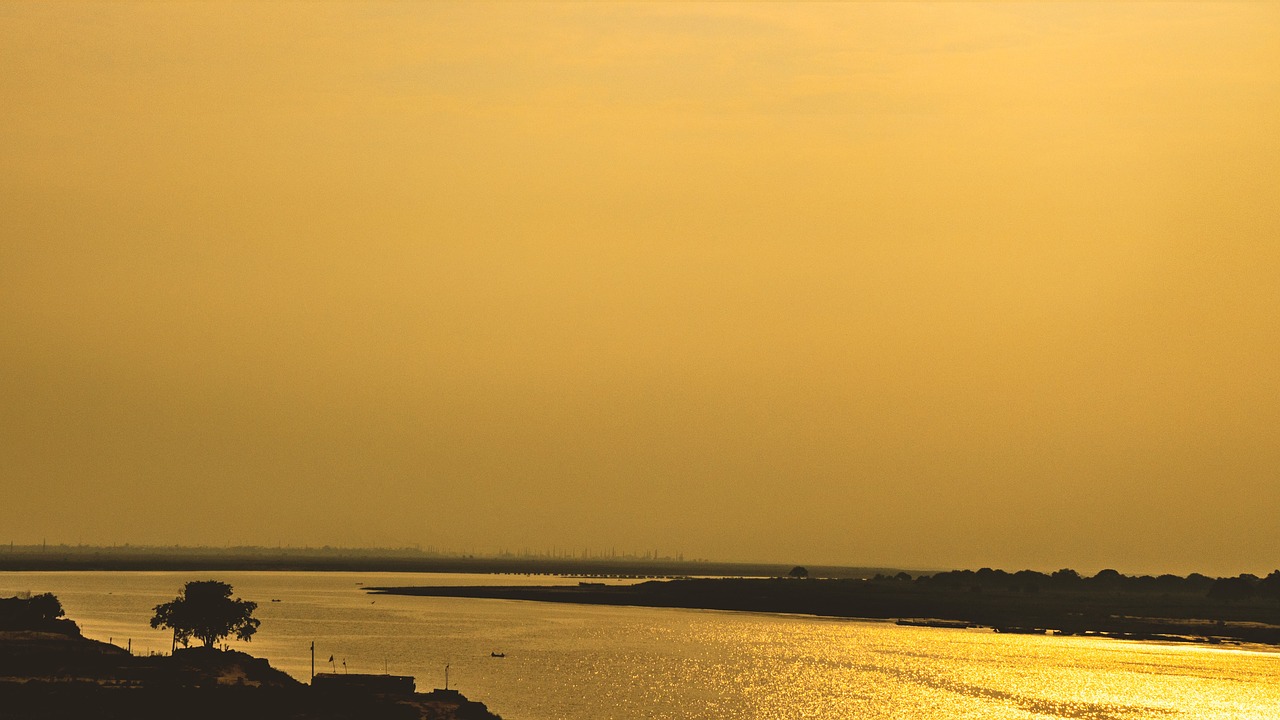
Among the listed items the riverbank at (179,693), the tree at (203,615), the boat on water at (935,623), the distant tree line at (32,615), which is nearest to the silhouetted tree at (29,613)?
the distant tree line at (32,615)

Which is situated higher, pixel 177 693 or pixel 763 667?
pixel 177 693

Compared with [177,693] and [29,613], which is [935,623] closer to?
[29,613]

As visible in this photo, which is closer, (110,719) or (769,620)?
(110,719)

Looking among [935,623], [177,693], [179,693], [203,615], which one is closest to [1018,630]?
[935,623]

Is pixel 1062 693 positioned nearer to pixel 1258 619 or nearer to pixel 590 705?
pixel 590 705

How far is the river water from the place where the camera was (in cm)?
10200

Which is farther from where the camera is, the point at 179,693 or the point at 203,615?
the point at 203,615

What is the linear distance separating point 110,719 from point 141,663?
2162cm

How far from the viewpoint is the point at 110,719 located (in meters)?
66.6

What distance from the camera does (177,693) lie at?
73062 mm

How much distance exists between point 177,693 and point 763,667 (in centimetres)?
6657

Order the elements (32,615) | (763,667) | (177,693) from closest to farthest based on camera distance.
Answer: (177,693)
(32,615)
(763,667)

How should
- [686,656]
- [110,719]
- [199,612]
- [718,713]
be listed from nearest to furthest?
[110,719]
[718,713]
[199,612]
[686,656]

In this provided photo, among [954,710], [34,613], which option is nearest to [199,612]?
[34,613]
